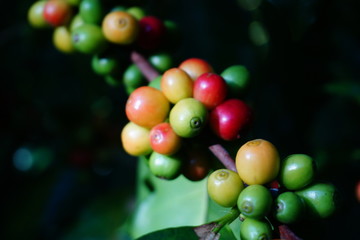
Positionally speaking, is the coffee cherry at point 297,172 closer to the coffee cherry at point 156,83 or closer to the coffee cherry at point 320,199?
the coffee cherry at point 320,199

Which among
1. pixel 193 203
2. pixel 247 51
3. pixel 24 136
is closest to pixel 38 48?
pixel 24 136

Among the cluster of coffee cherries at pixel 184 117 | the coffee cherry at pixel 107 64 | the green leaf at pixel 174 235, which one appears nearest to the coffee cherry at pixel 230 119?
the cluster of coffee cherries at pixel 184 117

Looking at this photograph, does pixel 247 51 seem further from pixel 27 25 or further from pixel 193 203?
pixel 27 25

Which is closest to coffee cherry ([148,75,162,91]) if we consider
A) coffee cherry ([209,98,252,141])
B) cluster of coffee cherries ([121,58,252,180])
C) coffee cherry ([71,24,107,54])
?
cluster of coffee cherries ([121,58,252,180])

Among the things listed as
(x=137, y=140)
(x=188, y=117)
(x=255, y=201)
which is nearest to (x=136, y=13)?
(x=137, y=140)

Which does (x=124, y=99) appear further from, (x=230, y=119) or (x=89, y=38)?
(x=230, y=119)

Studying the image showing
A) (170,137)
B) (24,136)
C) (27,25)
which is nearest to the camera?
(170,137)
